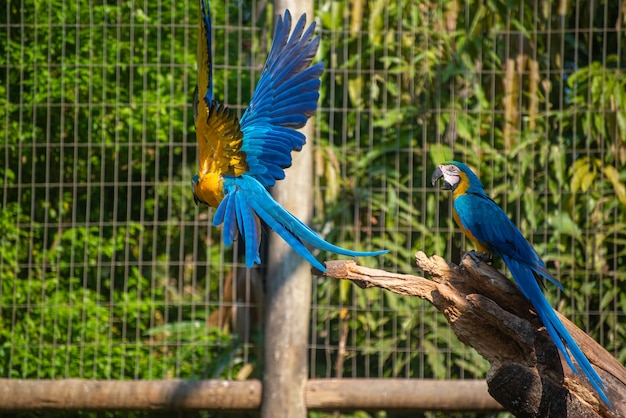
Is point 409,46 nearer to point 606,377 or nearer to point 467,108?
point 467,108

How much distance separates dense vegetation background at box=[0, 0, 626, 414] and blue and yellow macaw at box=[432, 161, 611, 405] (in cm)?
93

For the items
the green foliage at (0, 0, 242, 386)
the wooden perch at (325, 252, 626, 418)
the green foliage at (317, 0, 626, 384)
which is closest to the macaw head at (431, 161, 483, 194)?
the wooden perch at (325, 252, 626, 418)

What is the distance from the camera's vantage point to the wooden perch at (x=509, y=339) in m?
2.02

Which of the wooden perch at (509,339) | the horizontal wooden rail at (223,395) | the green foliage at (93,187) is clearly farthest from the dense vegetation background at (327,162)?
the wooden perch at (509,339)

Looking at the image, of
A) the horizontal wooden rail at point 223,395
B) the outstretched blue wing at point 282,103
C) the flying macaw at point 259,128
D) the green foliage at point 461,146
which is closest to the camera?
the flying macaw at point 259,128

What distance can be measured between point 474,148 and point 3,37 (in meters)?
1.96

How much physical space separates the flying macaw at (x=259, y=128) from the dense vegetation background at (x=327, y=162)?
1051mm

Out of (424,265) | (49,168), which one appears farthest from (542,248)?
(49,168)

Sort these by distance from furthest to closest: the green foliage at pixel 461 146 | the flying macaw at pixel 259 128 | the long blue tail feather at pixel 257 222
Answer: the green foliage at pixel 461 146, the flying macaw at pixel 259 128, the long blue tail feather at pixel 257 222

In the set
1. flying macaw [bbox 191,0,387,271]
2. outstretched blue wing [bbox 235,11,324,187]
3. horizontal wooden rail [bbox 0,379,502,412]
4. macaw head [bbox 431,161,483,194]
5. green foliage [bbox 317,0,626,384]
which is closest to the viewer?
flying macaw [bbox 191,0,387,271]

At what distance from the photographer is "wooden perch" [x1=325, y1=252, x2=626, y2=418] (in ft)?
6.62

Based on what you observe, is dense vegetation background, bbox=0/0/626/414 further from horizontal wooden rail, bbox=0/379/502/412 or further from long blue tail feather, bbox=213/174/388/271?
long blue tail feather, bbox=213/174/388/271

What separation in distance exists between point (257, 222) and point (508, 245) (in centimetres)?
67

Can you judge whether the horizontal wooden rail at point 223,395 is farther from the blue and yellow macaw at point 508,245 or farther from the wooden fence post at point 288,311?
the blue and yellow macaw at point 508,245
